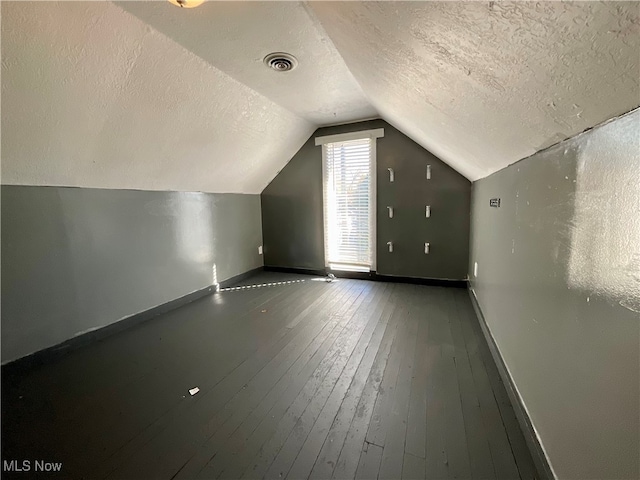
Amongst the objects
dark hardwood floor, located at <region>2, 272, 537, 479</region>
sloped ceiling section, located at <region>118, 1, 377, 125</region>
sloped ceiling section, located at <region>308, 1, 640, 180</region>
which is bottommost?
dark hardwood floor, located at <region>2, 272, 537, 479</region>

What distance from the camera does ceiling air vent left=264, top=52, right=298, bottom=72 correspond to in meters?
1.80

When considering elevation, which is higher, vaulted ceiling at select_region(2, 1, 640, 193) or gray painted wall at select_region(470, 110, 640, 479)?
vaulted ceiling at select_region(2, 1, 640, 193)

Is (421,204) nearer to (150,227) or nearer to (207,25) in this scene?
(207,25)

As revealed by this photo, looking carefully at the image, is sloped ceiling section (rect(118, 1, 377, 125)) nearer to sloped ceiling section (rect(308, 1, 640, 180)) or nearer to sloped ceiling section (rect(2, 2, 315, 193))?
sloped ceiling section (rect(2, 2, 315, 193))

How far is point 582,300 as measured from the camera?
2.70 feet

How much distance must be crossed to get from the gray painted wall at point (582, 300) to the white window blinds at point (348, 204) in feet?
7.42

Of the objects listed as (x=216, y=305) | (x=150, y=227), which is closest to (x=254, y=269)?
(x=216, y=305)

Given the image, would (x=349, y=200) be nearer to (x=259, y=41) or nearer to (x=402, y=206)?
(x=402, y=206)

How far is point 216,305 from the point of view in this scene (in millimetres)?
2920

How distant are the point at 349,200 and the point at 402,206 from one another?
72 cm

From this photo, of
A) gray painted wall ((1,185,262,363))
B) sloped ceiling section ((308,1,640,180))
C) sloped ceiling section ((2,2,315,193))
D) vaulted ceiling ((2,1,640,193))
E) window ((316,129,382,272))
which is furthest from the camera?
window ((316,129,382,272))

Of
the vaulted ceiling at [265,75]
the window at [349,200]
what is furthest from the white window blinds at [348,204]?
the vaulted ceiling at [265,75]

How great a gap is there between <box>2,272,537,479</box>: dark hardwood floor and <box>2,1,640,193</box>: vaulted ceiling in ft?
4.20

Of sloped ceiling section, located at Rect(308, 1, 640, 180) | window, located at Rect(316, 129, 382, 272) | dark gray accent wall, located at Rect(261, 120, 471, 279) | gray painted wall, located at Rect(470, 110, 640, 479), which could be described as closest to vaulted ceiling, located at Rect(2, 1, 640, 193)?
sloped ceiling section, located at Rect(308, 1, 640, 180)
